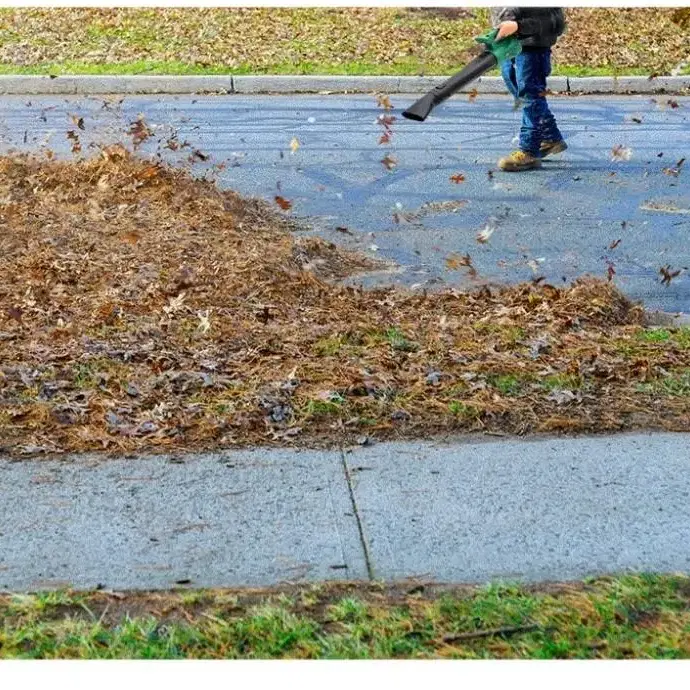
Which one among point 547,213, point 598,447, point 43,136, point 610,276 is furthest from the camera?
point 43,136

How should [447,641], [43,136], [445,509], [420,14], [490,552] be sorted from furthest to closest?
[420,14] < [43,136] < [445,509] < [490,552] < [447,641]

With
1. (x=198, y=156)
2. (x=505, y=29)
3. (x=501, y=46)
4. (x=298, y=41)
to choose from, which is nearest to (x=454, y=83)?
(x=501, y=46)

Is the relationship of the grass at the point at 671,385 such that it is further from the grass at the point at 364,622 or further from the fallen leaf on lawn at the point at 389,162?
the fallen leaf on lawn at the point at 389,162

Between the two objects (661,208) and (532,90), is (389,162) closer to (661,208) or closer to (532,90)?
(532,90)

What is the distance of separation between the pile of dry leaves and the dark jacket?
268 cm

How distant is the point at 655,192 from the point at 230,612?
6363 mm

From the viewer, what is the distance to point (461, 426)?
4523 mm

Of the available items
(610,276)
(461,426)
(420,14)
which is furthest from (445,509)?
(420,14)

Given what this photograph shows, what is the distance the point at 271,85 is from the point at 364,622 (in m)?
10.5

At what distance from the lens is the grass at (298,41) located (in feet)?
45.3

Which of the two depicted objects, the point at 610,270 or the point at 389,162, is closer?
the point at 610,270

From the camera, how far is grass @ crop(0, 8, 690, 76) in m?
13.8

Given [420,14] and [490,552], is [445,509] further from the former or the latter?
[420,14]

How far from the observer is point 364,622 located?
10.2ft
